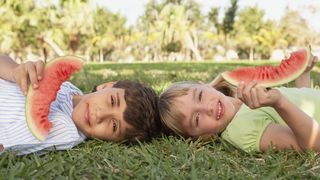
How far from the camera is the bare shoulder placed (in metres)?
2.76

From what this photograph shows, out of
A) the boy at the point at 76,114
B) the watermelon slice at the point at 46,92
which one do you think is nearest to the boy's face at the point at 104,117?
the boy at the point at 76,114

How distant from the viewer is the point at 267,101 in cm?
246

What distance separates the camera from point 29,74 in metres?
2.81

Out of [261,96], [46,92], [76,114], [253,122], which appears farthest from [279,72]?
[46,92]

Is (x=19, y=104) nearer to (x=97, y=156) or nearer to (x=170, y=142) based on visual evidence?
(x=97, y=156)

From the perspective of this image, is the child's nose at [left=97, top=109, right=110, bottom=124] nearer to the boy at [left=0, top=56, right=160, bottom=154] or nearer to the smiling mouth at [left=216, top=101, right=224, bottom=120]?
the boy at [left=0, top=56, right=160, bottom=154]

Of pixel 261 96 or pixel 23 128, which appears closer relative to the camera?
pixel 261 96

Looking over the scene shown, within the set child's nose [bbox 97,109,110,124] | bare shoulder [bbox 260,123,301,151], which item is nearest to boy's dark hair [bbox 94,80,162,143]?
child's nose [bbox 97,109,110,124]

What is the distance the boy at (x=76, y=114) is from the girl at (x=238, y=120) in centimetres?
19

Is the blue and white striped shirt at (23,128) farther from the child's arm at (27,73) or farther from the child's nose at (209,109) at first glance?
the child's nose at (209,109)

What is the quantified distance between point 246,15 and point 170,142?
6279cm

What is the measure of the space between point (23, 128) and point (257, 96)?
1372mm

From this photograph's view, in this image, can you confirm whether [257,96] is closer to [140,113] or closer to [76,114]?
[140,113]

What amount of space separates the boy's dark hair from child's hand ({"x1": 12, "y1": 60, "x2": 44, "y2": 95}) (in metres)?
0.59
